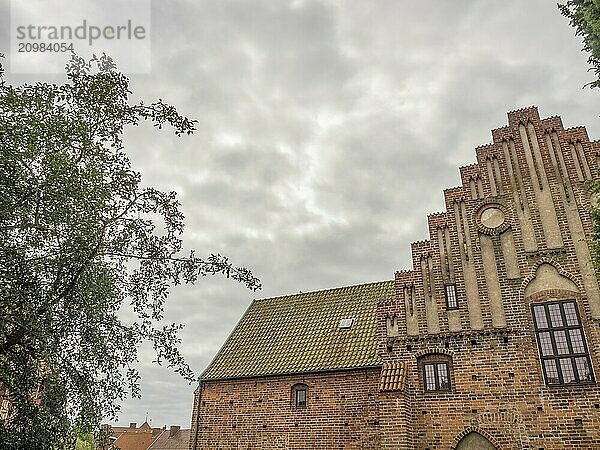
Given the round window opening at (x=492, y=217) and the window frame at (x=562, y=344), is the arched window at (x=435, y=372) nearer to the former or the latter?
the window frame at (x=562, y=344)

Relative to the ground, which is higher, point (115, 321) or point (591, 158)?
point (591, 158)

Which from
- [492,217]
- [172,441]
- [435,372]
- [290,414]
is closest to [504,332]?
[435,372]

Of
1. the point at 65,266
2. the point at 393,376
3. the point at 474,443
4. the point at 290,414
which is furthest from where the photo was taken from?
the point at 290,414

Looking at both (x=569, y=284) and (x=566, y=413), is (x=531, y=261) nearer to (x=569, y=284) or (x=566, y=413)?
(x=569, y=284)

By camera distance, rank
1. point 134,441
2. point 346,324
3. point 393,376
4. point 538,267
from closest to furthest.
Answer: point 538,267
point 393,376
point 346,324
point 134,441

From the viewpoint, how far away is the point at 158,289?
10.8 metres

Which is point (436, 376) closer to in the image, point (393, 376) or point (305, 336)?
point (393, 376)

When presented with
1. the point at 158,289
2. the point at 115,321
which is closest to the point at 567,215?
the point at 158,289

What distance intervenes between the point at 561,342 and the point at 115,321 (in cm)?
1258

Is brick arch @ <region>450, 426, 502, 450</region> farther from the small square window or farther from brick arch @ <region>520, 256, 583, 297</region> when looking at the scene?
brick arch @ <region>520, 256, 583, 297</region>

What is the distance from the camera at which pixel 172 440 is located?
5316 centimetres

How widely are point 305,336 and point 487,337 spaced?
9.53m

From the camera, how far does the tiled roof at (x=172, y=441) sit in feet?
170

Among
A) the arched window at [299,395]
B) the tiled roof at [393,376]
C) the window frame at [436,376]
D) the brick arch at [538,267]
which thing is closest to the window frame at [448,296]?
the window frame at [436,376]
